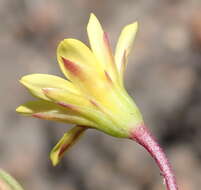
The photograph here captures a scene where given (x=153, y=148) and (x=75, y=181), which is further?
(x=75, y=181)

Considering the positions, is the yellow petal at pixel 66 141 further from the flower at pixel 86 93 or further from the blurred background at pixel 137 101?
the blurred background at pixel 137 101

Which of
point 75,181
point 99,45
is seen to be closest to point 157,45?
point 75,181

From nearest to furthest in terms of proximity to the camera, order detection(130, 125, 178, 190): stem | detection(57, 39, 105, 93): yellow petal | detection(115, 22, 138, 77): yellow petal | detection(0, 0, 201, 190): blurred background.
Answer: detection(130, 125, 178, 190): stem < detection(57, 39, 105, 93): yellow petal < detection(115, 22, 138, 77): yellow petal < detection(0, 0, 201, 190): blurred background

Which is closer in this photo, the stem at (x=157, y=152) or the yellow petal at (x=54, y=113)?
the stem at (x=157, y=152)

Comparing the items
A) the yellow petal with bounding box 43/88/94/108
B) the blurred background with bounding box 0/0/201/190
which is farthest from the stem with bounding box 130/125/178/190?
the blurred background with bounding box 0/0/201/190

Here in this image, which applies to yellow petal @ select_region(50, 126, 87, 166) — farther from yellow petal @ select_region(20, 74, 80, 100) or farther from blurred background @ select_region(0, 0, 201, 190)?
blurred background @ select_region(0, 0, 201, 190)

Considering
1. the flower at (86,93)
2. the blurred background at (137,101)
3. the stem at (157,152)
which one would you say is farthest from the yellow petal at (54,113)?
the blurred background at (137,101)

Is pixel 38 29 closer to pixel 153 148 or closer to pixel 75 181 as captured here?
pixel 75 181

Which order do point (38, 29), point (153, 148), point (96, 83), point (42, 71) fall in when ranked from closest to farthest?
1. point (153, 148)
2. point (96, 83)
3. point (42, 71)
4. point (38, 29)
